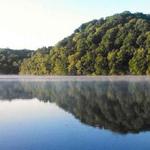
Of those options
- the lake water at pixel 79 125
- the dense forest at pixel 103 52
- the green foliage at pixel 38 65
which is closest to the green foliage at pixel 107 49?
the dense forest at pixel 103 52

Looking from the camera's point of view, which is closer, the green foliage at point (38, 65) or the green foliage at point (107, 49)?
the green foliage at point (107, 49)

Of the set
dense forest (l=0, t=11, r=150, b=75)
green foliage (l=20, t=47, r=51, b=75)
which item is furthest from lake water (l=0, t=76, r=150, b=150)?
green foliage (l=20, t=47, r=51, b=75)

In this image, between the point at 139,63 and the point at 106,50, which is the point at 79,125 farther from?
the point at 106,50

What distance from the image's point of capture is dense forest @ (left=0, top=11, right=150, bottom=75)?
84.6 m

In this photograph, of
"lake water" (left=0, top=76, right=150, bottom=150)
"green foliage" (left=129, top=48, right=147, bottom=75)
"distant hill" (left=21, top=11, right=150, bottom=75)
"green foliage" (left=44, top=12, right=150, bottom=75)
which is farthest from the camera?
"green foliage" (left=44, top=12, right=150, bottom=75)

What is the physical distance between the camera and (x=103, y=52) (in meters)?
92.1

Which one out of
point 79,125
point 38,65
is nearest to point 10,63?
point 38,65

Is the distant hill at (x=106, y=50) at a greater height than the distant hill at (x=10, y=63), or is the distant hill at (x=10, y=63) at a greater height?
A: the distant hill at (x=106, y=50)

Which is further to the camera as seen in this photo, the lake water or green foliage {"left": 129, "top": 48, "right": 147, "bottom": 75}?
green foliage {"left": 129, "top": 48, "right": 147, "bottom": 75}

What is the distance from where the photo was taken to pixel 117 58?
85.5m

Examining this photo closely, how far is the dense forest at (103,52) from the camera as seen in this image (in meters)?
84.6

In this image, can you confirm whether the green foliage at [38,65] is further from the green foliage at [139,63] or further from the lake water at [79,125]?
the lake water at [79,125]

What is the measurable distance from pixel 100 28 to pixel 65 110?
8110 centimetres

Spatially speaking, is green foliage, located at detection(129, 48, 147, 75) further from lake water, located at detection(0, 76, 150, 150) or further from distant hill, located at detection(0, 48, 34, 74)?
distant hill, located at detection(0, 48, 34, 74)
